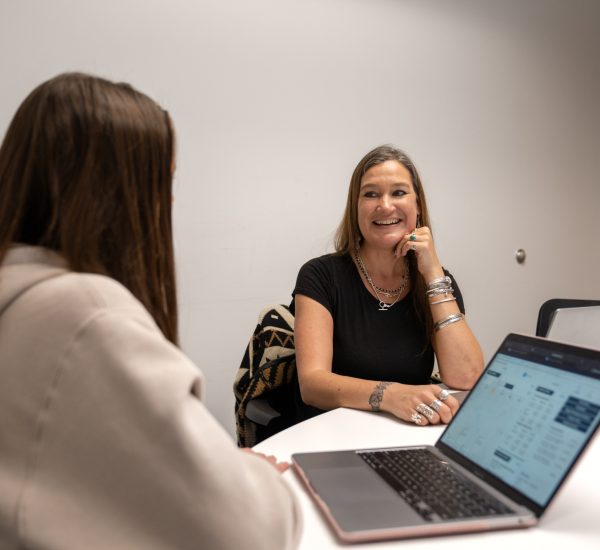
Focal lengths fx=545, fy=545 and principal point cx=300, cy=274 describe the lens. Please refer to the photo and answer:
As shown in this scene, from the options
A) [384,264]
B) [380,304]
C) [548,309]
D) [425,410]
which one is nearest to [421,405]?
[425,410]

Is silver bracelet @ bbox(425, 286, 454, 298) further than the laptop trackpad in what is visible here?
Yes

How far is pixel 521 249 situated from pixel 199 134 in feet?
6.05

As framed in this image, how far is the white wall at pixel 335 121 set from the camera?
6.99 ft

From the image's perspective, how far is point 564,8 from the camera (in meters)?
3.00

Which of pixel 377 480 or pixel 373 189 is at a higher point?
pixel 373 189

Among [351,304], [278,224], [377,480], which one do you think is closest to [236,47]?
[278,224]

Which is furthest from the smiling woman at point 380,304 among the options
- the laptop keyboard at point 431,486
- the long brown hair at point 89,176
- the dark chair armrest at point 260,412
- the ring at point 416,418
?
the long brown hair at point 89,176

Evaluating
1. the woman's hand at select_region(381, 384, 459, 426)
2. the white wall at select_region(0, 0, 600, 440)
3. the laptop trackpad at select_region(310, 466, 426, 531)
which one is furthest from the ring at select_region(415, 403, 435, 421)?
the white wall at select_region(0, 0, 600, 440)

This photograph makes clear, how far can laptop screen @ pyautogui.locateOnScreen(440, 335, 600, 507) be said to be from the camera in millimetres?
761

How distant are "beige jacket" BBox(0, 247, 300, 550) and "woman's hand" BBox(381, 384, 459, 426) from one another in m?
0.71

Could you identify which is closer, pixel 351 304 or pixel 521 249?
pixel 351 304

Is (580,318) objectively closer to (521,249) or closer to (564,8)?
(521,249)

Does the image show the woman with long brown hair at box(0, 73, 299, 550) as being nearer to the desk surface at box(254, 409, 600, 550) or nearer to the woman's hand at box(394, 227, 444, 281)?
the desk surface at box(254, 409, 600, 550)

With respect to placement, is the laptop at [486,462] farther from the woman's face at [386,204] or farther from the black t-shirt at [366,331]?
the woman's face at [386,204]
